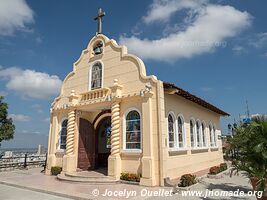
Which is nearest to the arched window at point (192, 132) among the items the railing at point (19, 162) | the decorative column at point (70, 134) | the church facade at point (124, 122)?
the church facade at point (124, 122)

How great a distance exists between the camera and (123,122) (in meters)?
11.4

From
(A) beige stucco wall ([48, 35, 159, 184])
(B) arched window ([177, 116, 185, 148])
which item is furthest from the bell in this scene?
(B) arched window ([177, 116, 185, 148])

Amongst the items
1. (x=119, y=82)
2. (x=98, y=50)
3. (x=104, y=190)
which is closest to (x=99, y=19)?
(x=98, y=50)

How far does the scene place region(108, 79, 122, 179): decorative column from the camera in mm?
10875

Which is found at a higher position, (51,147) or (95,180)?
(51,147)

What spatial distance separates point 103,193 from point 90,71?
23.6 feet

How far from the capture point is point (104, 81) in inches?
499

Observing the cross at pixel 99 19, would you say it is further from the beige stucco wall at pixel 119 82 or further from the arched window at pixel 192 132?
the arched window at pixel 192 132

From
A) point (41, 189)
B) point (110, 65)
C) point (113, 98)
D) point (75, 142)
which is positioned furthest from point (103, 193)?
point (110, 65)

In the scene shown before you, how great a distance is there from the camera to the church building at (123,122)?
10.5 metres

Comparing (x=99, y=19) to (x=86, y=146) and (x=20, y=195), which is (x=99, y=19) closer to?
(x=86, y=146)

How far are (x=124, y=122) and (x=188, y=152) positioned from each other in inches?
169

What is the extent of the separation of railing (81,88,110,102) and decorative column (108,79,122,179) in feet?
2.07

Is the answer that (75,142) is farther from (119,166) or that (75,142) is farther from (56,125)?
(119,166)
